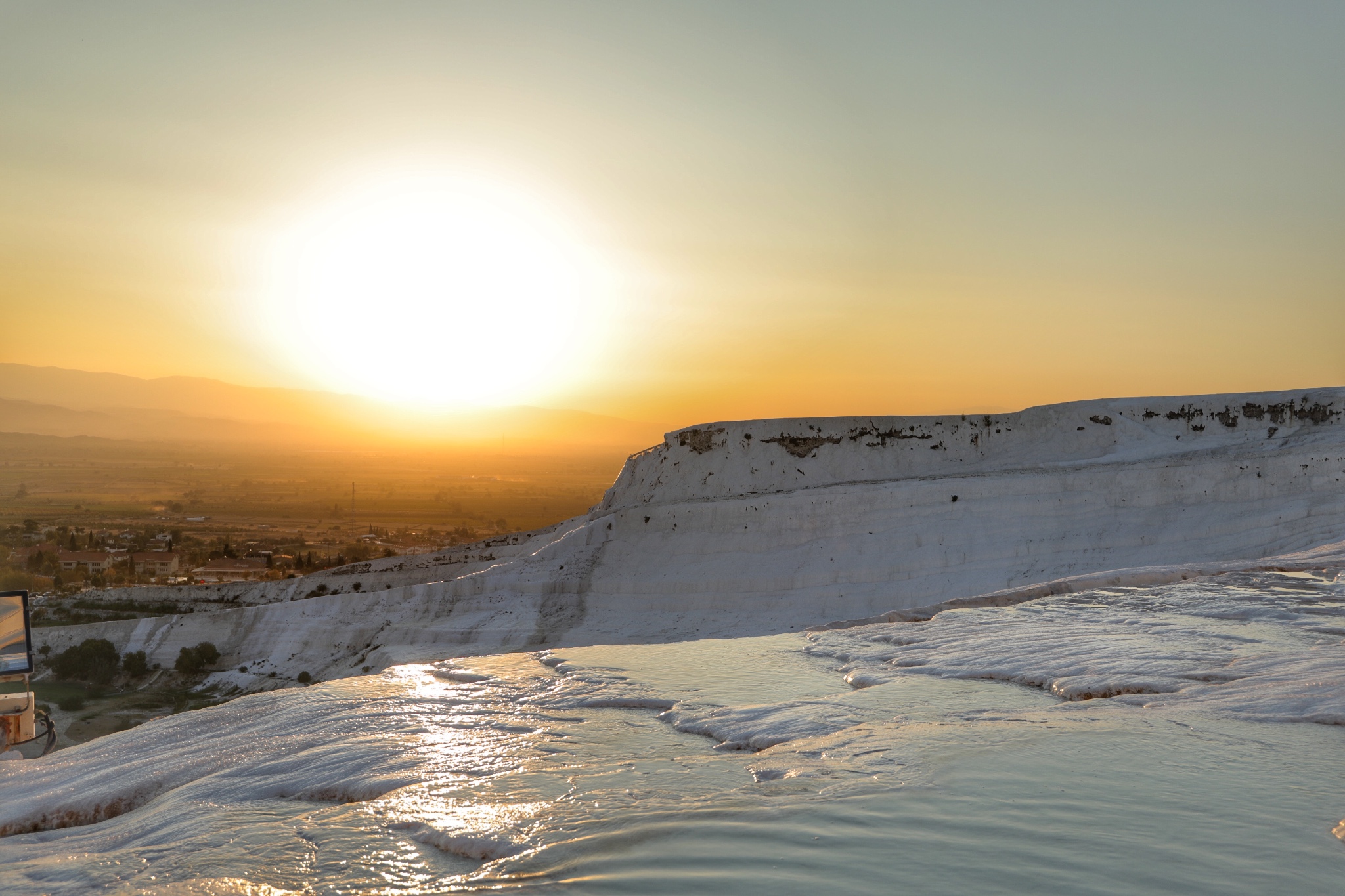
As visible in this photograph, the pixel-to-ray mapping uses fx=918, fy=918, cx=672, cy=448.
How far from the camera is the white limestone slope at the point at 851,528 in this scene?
1945 centimetres

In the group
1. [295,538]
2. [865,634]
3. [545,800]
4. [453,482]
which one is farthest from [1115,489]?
[453,482]

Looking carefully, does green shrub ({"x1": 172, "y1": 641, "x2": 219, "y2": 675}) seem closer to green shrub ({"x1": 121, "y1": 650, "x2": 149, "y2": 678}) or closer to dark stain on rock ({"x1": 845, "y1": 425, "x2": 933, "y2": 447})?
green shrub ({"x1": 121, "y1": 650, "x2": 149, "y2": 678})

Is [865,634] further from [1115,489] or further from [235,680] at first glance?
[235,680]

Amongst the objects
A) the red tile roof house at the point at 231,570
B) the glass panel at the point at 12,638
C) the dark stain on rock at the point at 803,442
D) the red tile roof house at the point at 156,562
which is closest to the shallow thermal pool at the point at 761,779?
the glass panel at the point at 12,638

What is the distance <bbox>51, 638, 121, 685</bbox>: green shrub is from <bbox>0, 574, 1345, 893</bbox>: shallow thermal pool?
23.0m

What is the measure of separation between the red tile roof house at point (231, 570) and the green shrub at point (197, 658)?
34.9 meters

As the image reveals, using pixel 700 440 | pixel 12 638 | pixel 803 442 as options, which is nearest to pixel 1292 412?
pixel 803 442

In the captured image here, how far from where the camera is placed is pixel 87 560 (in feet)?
222

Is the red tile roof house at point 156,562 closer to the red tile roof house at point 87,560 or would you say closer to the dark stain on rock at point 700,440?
the red tile roof house at point 87,560

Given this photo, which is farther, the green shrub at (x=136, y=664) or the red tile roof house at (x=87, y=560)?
the red tile roof house at (x=87, y=560)

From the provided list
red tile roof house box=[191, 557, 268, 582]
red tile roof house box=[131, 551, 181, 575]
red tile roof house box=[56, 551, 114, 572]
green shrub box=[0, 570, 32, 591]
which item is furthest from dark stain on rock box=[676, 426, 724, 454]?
red tile roof house box=[56, 551, 114, 572]

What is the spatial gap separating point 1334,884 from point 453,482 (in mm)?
182783

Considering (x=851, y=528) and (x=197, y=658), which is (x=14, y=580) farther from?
(x=851, y=528)

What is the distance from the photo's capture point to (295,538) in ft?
305
